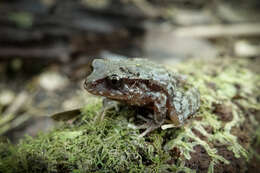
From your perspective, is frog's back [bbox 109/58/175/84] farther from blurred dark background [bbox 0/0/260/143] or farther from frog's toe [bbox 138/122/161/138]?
blurred dark background [bbox 0/0/260/143]

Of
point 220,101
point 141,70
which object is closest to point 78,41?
point 141,70

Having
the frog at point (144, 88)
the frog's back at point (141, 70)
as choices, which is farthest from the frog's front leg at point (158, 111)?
the frog's back at point (141, 70)

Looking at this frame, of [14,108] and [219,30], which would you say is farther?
[219,30]

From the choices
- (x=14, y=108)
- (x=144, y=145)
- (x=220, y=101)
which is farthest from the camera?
(x=14, y=108)

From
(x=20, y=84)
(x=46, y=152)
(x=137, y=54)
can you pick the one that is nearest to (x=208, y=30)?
(x=137, y=54)

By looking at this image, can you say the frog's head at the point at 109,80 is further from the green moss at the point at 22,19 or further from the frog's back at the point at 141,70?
the green moss at the point at 22,19

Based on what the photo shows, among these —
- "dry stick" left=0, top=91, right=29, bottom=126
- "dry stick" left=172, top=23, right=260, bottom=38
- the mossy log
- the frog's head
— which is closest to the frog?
the frog's head

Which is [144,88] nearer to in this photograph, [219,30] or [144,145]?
[144,145]
